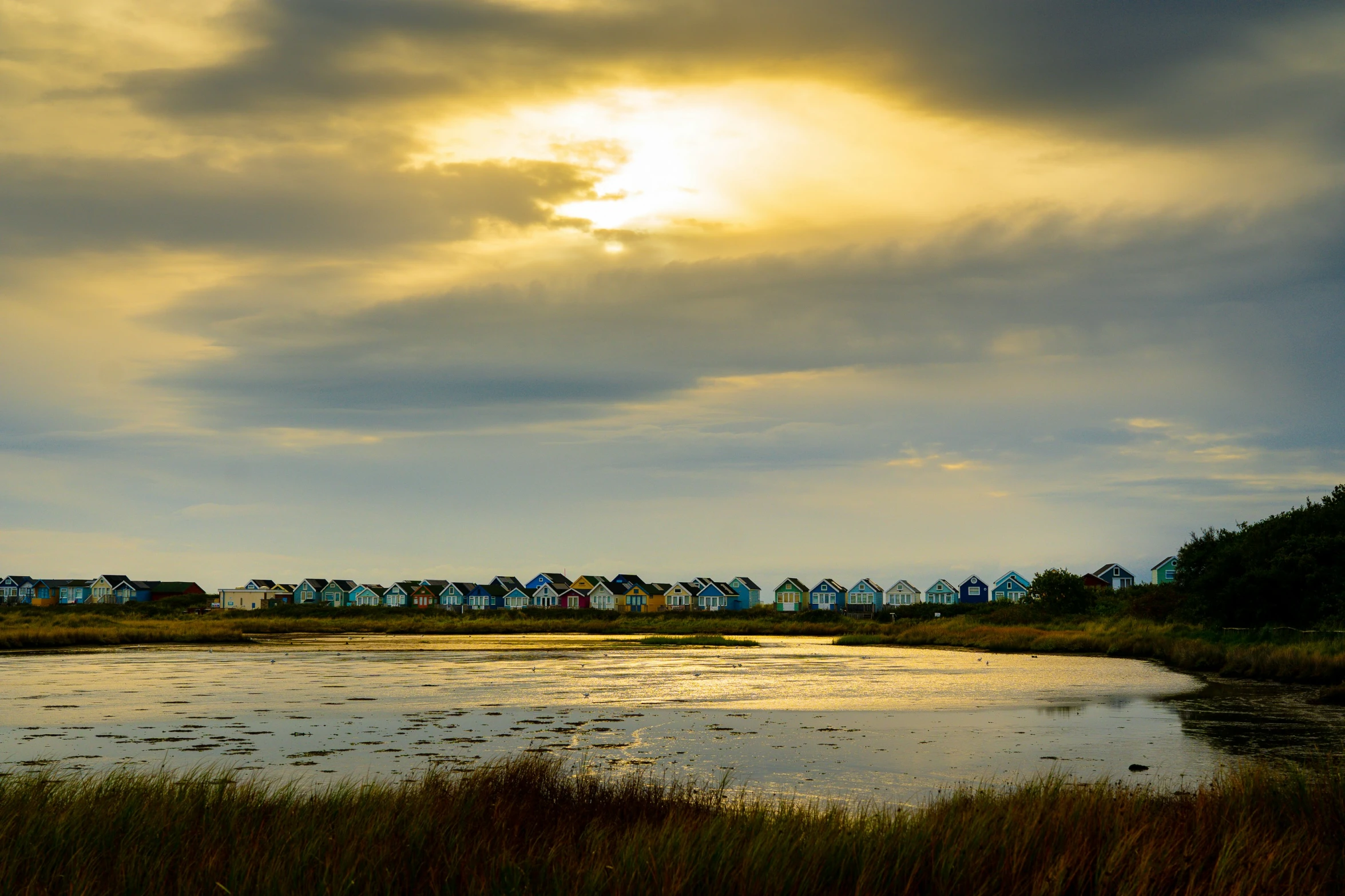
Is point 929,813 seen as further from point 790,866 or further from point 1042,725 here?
point 1042,725

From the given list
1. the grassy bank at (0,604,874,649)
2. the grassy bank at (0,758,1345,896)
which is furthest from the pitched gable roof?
the grassy bank at (0,758,1345,896)

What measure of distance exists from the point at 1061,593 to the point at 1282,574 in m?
42.5

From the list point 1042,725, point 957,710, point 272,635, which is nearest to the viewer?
point 1042,725

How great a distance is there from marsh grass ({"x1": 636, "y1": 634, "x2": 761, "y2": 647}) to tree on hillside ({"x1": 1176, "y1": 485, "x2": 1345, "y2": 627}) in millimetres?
28629

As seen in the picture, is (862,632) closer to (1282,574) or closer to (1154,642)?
(1154,642)

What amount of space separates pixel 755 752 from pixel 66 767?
39.6 ft

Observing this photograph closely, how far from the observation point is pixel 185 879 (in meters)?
8.08

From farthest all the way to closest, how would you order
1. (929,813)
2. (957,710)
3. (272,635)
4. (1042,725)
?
(272,635) → (957,710) → (1042,725) → (929,813)

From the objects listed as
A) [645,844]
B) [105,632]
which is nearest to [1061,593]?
[105,632]

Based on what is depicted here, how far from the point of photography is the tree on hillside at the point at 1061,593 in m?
93.7

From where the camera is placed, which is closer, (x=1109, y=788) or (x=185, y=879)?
(x=185, y=879)

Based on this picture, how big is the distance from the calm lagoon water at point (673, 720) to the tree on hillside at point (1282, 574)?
10446mm

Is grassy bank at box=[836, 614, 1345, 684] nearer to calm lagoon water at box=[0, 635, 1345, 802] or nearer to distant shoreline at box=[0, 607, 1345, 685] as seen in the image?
distant shoreline at box=[0, 607, 1345, 685]

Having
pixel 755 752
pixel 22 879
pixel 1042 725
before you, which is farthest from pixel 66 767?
pixel 1042 725
